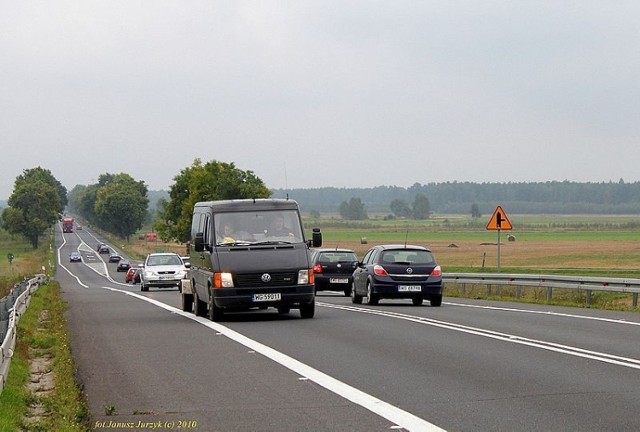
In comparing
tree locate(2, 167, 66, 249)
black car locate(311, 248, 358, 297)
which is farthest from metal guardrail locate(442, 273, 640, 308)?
tree locate(2, 167, 66, 249)

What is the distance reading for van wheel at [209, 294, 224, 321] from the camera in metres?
21.9

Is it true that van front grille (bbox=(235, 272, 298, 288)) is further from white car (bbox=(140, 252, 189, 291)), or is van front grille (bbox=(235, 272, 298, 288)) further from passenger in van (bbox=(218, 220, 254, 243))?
white car (bbox=(140, 252, 189, 291))

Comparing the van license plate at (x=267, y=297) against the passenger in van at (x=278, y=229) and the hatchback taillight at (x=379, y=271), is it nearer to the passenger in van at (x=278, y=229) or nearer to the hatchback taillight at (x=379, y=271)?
the passenger in van at (x=278, y=229)

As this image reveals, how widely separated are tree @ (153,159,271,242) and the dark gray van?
8810 centimetres

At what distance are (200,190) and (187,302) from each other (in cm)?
9487

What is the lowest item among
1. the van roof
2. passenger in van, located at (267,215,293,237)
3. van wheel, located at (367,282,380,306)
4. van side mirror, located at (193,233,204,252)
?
van wheel, located at (367,282,380,306)

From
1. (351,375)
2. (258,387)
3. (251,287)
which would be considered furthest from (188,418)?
(251,287)

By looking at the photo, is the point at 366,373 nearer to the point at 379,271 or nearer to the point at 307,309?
the point at 307,309

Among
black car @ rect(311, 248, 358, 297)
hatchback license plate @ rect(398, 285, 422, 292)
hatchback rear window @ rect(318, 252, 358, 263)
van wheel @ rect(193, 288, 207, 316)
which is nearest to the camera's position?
van wheel @ rect(193, 288, 207, 316)

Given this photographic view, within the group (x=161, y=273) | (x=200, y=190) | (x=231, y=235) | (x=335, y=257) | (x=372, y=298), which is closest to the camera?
(x=231, y=235)

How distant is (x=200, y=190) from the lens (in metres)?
121

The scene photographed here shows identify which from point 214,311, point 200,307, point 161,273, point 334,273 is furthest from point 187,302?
point 161,273

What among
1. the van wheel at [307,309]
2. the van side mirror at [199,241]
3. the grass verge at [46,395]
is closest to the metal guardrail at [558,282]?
the van wheel at [307,309]

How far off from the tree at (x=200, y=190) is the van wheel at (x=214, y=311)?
290 ft
